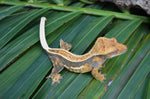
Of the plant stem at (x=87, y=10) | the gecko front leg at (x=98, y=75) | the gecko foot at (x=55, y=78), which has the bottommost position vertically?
the gecko foot at (x=55, y=78)

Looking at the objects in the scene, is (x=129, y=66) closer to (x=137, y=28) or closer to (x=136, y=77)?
(x=136, y=77)

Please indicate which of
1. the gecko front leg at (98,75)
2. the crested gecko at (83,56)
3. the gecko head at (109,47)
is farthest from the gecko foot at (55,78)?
the gecko head at (109,47)

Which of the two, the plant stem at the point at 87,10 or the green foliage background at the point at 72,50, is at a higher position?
the plant stem at the point at 87,10

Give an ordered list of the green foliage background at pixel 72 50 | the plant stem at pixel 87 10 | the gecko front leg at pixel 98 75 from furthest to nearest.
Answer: the plant stem at pixel 87 10
the gecko front leg at pixel 98 75
the green foliage background at pixel 72 50

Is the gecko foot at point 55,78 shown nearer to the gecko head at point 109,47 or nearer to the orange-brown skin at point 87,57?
the orange-brown skin at point 87,57

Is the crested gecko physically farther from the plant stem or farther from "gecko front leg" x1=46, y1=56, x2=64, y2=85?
the plant stem

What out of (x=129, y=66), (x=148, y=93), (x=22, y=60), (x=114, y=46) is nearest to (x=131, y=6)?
(x=114, y=46)

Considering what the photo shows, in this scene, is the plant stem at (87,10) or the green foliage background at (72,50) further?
the plant stem at (87,10)

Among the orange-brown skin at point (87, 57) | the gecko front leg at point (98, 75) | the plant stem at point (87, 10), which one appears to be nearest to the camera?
the gecko front leg at point (98, 75)
